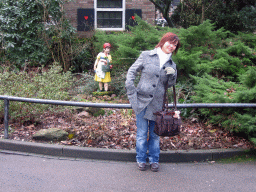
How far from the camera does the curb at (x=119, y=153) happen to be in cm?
452

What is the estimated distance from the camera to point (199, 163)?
4484 mm

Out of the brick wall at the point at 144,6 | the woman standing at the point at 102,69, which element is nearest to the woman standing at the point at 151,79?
the woman standing at the point at 102,69

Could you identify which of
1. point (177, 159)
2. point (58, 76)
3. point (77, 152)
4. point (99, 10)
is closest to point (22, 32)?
point (99, 10)

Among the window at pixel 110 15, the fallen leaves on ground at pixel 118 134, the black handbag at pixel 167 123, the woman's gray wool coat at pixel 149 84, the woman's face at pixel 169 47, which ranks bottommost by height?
the fallen leaves on ground at pixel 118 134

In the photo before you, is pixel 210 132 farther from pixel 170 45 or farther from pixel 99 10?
pixel 99 10

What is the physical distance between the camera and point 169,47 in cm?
385

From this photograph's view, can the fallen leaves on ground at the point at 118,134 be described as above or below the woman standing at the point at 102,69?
below

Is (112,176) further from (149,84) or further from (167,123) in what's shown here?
(149,84)

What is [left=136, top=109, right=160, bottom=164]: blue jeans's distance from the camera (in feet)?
13.2

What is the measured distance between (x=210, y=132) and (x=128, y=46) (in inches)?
141

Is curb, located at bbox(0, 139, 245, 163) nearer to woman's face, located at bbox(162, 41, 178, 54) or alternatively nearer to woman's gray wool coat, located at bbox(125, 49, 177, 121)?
woman's gray wool coat, located at bbox(125, 49, 177, 121)

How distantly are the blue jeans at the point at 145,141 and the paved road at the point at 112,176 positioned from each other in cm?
19

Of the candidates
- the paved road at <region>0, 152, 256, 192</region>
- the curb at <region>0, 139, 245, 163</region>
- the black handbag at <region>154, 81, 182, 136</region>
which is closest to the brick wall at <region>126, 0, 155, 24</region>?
the curb at <region>0, 139, 245, 163</region>

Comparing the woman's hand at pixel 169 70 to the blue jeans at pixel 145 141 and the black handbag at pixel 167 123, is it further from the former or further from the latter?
the blue jeans at pixel 145 141
